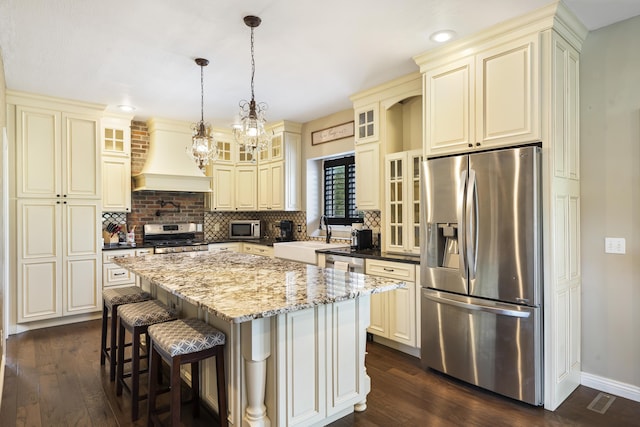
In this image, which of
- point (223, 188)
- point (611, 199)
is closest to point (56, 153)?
point (223, 188)

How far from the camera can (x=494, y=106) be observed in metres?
2.65

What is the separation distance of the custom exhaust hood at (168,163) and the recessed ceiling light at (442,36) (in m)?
3.58

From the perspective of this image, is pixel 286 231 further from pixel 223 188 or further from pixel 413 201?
pixel 413 201

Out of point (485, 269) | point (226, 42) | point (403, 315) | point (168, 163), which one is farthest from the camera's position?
point (168, 163)

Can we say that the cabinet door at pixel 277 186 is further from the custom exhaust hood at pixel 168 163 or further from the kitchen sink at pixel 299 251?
the custom exhaust hood at pixel 168 163

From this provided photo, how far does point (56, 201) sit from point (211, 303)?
3576mm

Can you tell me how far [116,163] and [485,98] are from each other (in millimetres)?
4462

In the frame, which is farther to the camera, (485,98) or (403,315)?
(403,315)

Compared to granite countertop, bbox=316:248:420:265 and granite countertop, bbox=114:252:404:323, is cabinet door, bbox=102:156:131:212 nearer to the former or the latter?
granite countertop, bbox=114:252:404:323

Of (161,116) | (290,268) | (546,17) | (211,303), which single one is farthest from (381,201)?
(161,116)

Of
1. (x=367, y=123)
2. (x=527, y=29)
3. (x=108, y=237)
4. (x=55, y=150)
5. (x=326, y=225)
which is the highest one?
(x=527, y=29)

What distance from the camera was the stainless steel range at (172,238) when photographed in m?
5.02

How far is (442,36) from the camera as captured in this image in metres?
2.77

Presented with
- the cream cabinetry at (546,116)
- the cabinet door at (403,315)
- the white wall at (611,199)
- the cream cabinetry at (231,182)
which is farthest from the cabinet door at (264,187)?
the white wall at (611,199)
